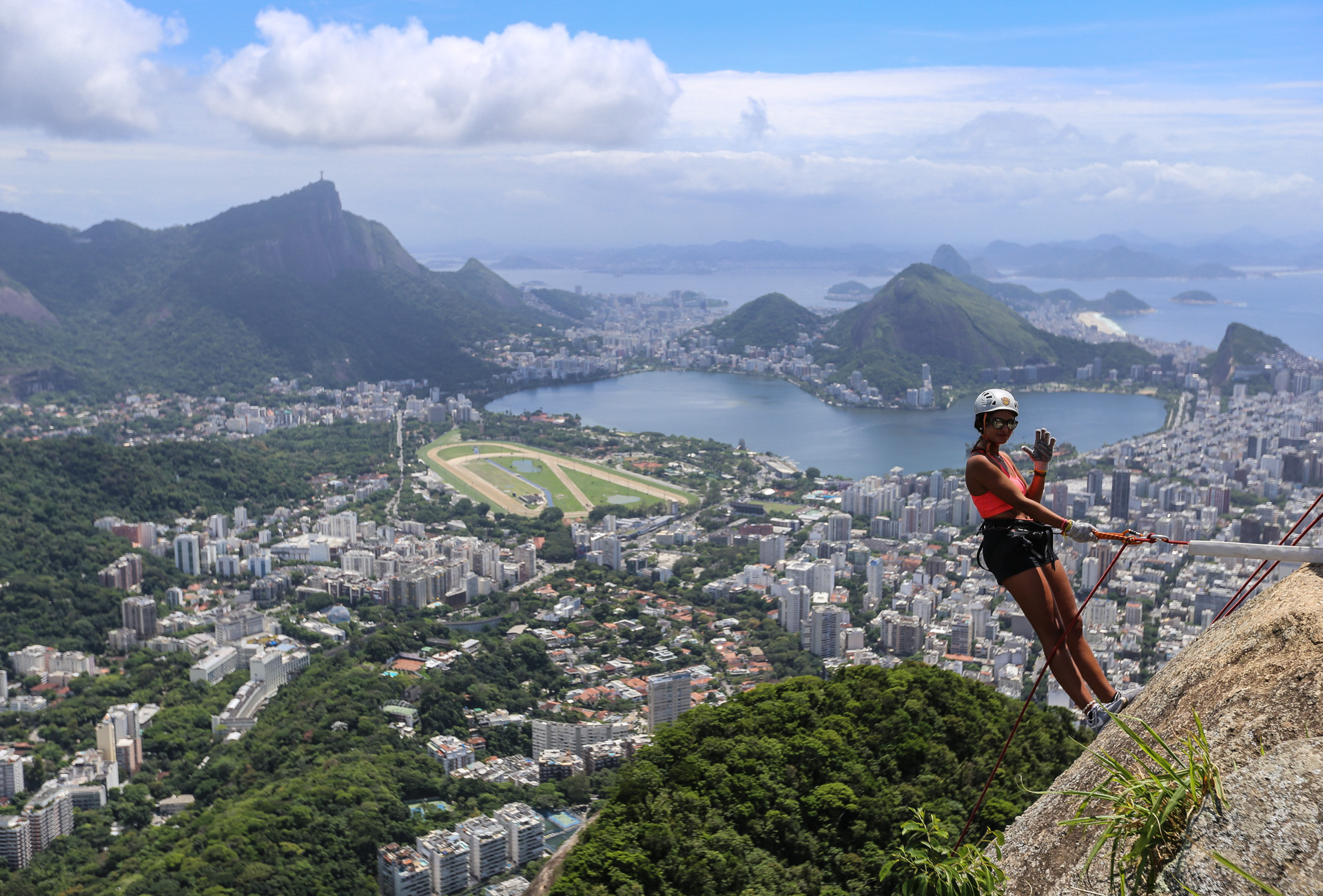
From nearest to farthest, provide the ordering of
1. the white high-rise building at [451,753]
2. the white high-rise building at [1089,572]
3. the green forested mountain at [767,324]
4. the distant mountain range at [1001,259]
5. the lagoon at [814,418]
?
the white high-rise building at [451,753] < the white high-rise building at [1089,572] < the lagoon at [814,418] < the green forested mountain at [767,324] < the distant mountain range at [1001,259]

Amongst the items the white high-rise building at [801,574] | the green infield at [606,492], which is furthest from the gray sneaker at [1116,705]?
the green infield at [606,492]

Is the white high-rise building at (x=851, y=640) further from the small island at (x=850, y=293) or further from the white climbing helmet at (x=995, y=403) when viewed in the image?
the small island at (x=850, y=293)

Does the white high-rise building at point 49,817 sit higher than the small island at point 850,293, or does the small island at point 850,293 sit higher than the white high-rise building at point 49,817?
the small island at point 850,293

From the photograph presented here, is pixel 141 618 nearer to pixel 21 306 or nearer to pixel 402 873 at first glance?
pixel 402 873

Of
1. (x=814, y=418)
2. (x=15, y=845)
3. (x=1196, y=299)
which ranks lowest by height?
(x=15, y=845)

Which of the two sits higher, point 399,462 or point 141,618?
point 399,462

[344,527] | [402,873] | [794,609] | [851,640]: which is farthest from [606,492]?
[402,873]

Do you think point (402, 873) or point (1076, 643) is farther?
point (402, 873)
